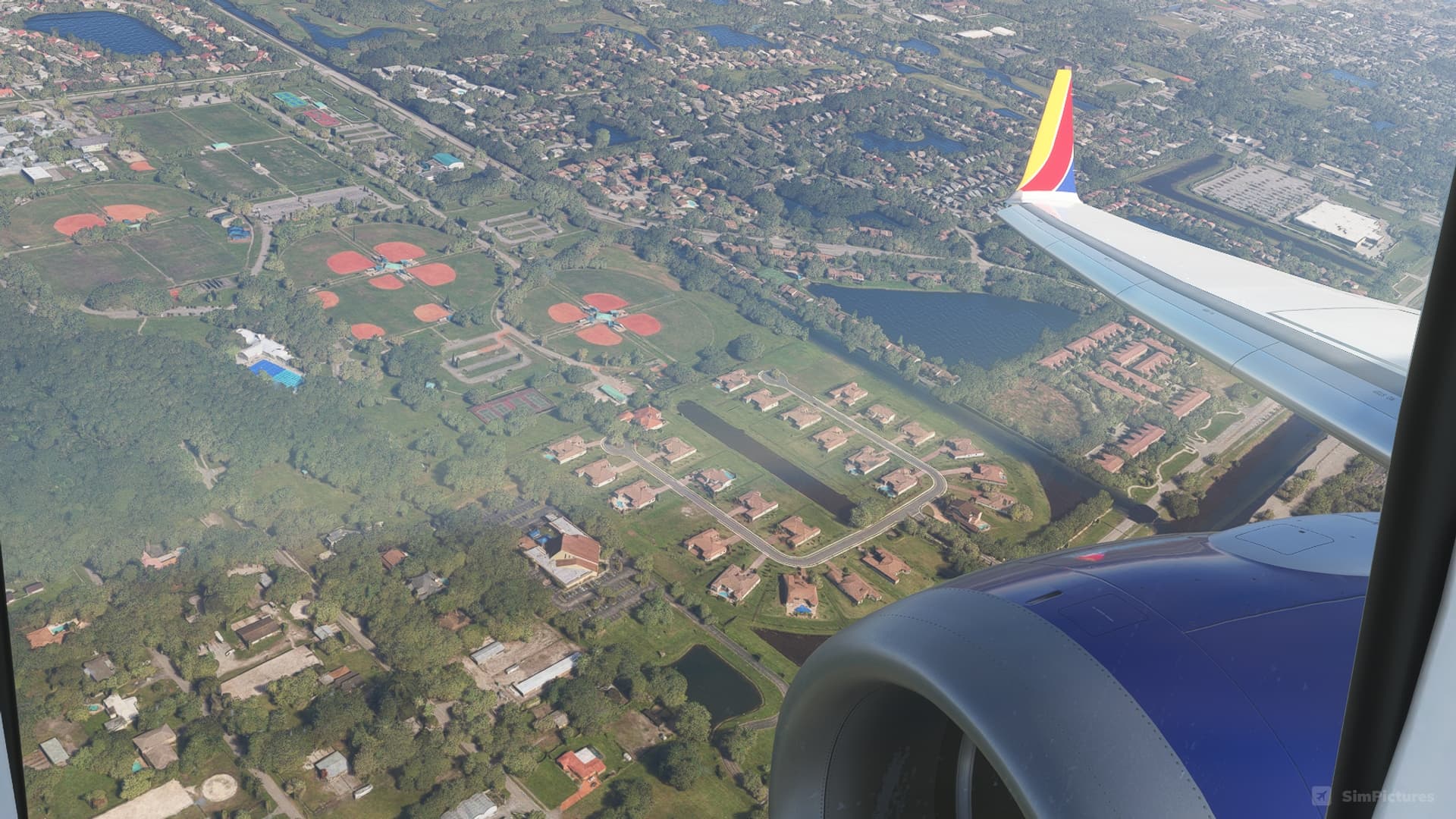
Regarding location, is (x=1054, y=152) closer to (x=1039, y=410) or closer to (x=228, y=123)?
(x=1039, y=410)

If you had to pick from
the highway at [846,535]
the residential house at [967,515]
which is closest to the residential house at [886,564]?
the highway at [846,535]

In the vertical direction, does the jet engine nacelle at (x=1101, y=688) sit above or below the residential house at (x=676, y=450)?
above

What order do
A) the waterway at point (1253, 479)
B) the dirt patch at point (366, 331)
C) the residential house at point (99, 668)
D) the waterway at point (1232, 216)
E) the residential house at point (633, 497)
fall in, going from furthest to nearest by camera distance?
the waterway at point (1232, 216), the dirt patch at point (366, 331), the waterway at point (1253, 479), the residential house at point (633, 497), the residential house at point (99, 668)

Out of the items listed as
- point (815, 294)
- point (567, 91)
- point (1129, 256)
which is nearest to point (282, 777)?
point (1129, 256)

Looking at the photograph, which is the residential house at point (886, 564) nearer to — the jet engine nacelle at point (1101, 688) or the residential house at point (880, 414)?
the residential house at point (880, 414)

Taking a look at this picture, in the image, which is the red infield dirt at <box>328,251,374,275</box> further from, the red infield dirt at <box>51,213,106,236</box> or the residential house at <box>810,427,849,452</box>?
the residential house at <box>810,427,849,452</box>

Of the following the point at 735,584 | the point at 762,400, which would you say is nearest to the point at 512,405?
the point at 762,400
